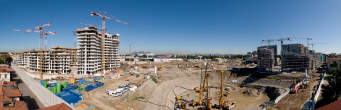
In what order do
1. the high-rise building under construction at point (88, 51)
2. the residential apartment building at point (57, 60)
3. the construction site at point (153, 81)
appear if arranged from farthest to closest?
the residential apartment building at point (57, 60), the high-rise building under construction at point (88, 51), the construction site at point (153, 81)

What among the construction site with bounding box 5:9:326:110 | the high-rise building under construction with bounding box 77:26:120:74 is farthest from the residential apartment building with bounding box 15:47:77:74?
the high-rise building under construction with bounding box 77:26:120:74

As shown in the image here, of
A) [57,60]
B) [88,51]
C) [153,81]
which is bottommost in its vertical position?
[153,81]

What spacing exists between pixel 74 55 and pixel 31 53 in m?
18.2

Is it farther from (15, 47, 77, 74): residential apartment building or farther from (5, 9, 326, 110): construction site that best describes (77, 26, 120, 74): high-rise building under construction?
(15, 47, 77, 74): residential apartment building

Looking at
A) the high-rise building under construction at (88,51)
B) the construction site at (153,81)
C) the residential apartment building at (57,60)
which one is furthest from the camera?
the residential apartment building at (57,60)

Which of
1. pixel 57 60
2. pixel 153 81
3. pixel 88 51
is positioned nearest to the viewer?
pixel 153 81

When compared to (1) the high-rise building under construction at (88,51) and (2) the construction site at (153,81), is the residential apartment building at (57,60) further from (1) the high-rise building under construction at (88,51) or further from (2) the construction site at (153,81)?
(1) the high-rise building under construction at (88,51)

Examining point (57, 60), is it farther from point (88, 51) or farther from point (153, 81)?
point (153, 81)

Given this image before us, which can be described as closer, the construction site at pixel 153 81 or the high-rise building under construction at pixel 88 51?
the construction site at pixel 153 81

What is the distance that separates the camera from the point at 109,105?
20.9 meters

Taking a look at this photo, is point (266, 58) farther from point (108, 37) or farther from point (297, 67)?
point (108, 37)

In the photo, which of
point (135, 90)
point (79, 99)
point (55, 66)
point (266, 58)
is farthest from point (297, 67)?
point (55, 66)

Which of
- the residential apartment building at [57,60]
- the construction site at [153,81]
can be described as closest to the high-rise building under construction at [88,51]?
the construction site at [153,81]

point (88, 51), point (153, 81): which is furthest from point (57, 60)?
point (153, 81)
